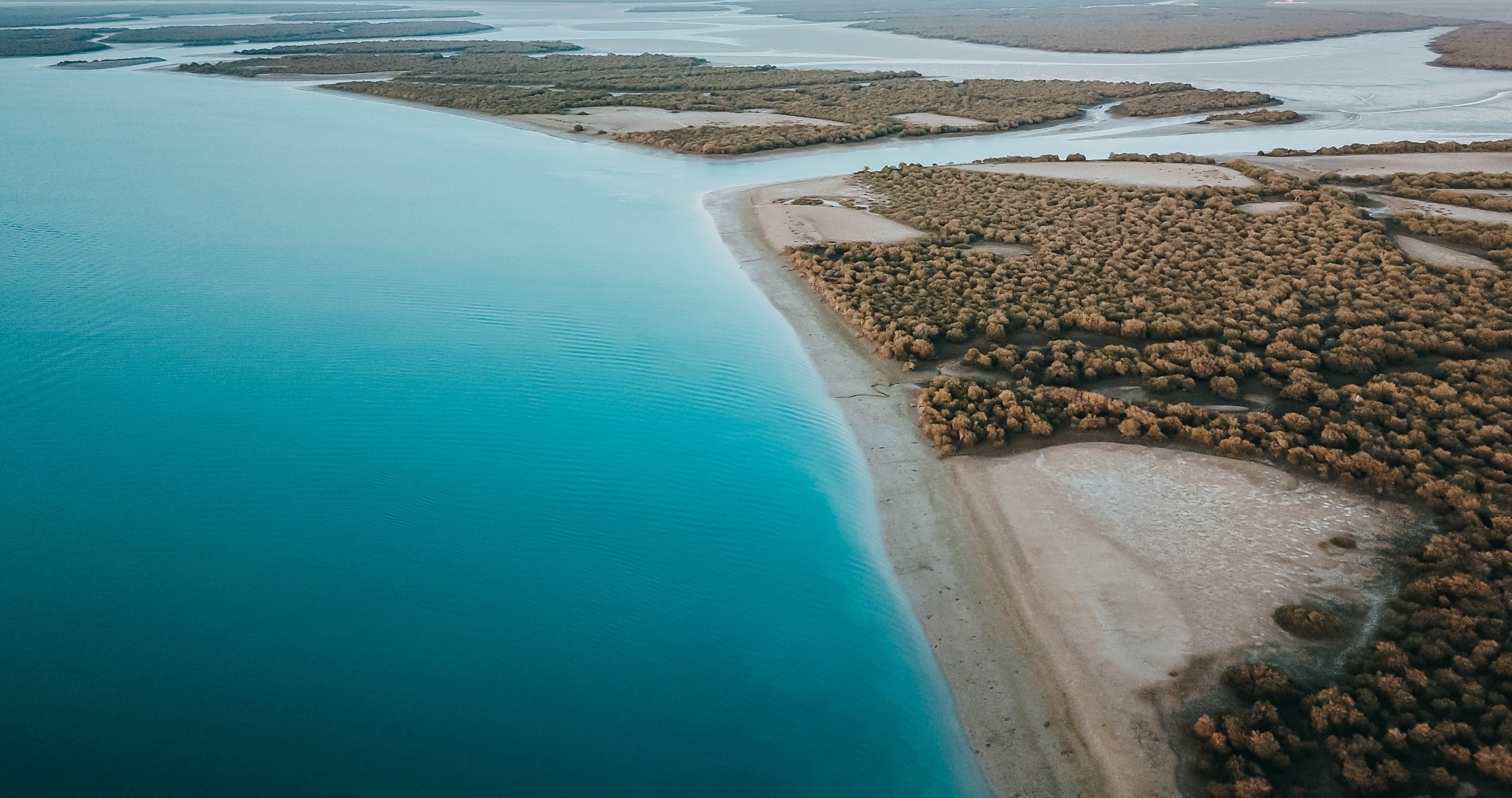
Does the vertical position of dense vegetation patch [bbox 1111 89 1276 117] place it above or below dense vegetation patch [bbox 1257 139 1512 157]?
above

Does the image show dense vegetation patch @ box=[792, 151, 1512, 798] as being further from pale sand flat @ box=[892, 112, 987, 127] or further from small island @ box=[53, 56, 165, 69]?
small island @ box=[53, 56, 165, 69]

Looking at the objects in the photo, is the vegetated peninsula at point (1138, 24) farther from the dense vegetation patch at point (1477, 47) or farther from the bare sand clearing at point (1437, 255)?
the bare sand clearing at point (1437, 255)

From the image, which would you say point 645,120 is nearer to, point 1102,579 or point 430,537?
point 430,537

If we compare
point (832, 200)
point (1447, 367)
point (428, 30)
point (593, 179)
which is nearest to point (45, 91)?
point (593, 179)

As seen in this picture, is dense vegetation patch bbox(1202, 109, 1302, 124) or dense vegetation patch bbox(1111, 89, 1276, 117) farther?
dense vegetation patch bbox(1111, 89, 1276, 117)

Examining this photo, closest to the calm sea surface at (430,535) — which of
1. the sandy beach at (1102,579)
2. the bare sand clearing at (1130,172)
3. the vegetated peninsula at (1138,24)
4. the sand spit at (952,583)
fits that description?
the sand spit at (952,583)

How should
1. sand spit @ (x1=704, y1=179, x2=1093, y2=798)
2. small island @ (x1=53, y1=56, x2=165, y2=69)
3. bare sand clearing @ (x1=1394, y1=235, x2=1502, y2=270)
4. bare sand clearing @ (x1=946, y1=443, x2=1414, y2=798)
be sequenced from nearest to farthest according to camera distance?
sand spit @ (x1=704, y1=179, x2=1093, y2=798)
bare sand clearing @ (x1=946, y1=443, x2=1414, y2=798)
bare sand clearing @ (x1=1394, y1=235, x2=1502, y2=270)
small island @ (x1=53, y1=56, x2=165, y2=69)

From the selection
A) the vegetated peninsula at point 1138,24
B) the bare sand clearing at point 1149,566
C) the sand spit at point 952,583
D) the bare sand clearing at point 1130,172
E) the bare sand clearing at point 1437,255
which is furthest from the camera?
the vegetated peninsula at point 1138,24

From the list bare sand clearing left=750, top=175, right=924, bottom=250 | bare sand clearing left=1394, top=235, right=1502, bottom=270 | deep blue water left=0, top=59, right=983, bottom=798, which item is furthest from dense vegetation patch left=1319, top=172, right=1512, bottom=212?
deep blue water left=0, top=59, right=983, bottom=798
